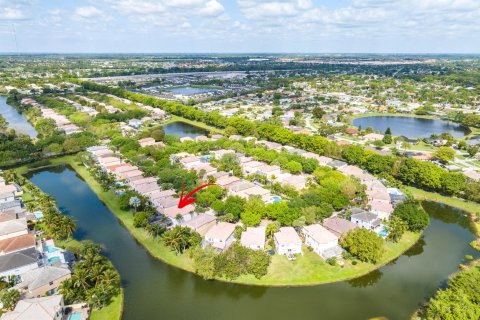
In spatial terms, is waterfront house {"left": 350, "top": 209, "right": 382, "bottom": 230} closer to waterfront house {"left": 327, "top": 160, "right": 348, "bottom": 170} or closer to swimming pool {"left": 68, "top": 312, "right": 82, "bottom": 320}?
waterfront house {"left": 327, "top": 160, "right": 348, "bottom": 170}

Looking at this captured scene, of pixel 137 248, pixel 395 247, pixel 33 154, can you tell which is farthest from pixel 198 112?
pixel 395 247

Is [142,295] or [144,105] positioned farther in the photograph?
[144,105]

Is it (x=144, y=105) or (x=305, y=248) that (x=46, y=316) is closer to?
(x=305, y=248)

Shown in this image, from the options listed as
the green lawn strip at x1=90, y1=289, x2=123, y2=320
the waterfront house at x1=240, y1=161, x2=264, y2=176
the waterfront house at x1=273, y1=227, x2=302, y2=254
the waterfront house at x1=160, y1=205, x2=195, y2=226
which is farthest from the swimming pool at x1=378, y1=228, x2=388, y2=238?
the green lawn strip at x1=90, y1=289, x2=123, y2=320

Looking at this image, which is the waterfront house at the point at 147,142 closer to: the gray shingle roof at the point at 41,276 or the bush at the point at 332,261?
the gray shingle roof at the point at 41,276

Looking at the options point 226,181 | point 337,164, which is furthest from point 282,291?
point 337,164

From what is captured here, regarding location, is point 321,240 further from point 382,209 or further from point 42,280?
point 42,280
